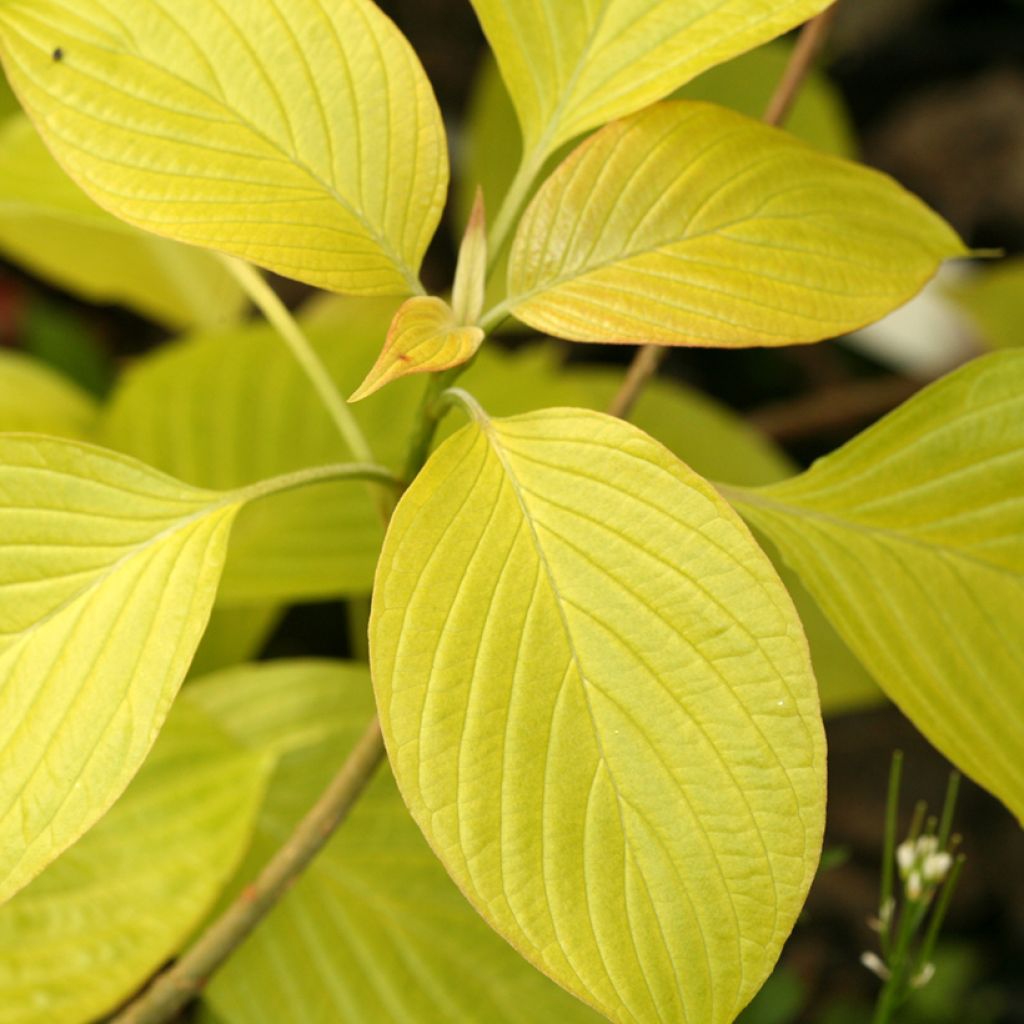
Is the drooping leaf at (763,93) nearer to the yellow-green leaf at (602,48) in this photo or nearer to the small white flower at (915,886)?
the yellow-green leaf at (602,48)

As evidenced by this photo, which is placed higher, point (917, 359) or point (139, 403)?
point (917, 359)

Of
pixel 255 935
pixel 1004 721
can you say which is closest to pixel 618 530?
pixel 1004 721

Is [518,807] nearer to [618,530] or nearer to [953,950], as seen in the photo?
[618,530]

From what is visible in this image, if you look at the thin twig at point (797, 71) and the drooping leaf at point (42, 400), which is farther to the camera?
the drooping leaf at point (42, 400)

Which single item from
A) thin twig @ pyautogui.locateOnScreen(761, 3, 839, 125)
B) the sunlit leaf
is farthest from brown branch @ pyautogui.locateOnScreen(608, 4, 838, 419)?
the sunlit leaf

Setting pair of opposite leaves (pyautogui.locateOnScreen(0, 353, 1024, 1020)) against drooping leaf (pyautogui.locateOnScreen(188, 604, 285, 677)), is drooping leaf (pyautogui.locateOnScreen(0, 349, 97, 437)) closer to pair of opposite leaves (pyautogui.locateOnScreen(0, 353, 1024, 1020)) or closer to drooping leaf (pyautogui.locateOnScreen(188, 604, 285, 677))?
drooping leaf (pyautogui.locateOnScreen(188, 604, 285, 677))

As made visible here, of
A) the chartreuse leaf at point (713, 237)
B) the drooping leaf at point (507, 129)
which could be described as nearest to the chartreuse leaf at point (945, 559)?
the chartreuse leaf at point (713, 237)
